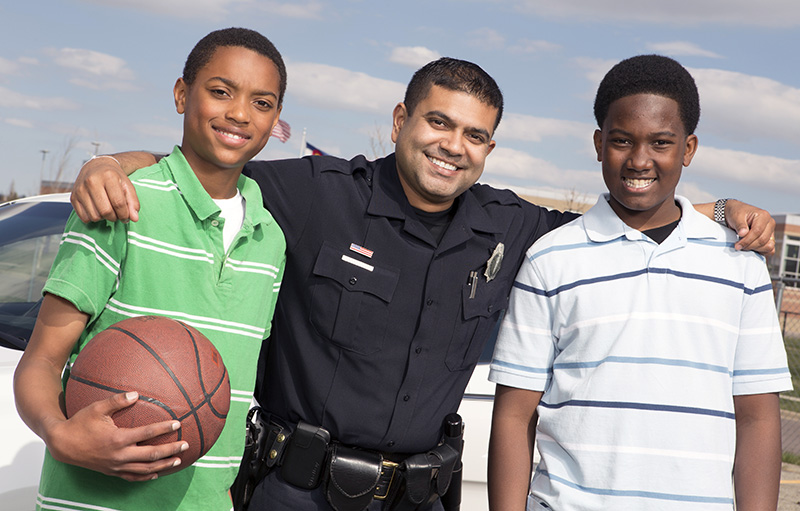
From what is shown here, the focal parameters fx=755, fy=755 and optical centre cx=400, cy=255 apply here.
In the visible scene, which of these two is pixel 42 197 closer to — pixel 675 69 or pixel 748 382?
pixel 675 69

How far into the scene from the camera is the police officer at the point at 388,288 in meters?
2.92

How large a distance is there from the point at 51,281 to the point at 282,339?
1.00 m

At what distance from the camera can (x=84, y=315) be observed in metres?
2.26

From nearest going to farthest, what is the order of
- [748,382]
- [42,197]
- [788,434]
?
[748,382]
[42,197]
[788,434]

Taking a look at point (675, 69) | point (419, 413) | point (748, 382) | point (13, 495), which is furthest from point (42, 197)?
point (748, 382)

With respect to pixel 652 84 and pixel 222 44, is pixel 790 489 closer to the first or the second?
pixel 652 84

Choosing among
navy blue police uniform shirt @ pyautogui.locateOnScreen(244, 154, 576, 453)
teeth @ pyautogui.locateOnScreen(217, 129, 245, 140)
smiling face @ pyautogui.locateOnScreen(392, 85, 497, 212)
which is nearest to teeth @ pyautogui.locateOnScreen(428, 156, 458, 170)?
smiling face @ pyautogui.locateOnScreen(392, 85, 497, 212)

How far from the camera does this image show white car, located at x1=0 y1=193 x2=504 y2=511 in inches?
116

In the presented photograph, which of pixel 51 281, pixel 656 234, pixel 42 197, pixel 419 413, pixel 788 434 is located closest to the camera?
pixel 51 281

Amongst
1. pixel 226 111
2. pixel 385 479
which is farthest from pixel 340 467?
pixel 226 111

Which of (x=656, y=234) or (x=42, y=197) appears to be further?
(x=42, y=197)

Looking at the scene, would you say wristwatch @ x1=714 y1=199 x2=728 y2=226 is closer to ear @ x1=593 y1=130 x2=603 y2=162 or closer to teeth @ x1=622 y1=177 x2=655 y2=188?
teeth @ x1=622 y1=177 x2=655 y2=188

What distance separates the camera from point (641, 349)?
8.36 feet

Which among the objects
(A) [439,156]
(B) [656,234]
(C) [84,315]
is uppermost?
(A) [439,156]
